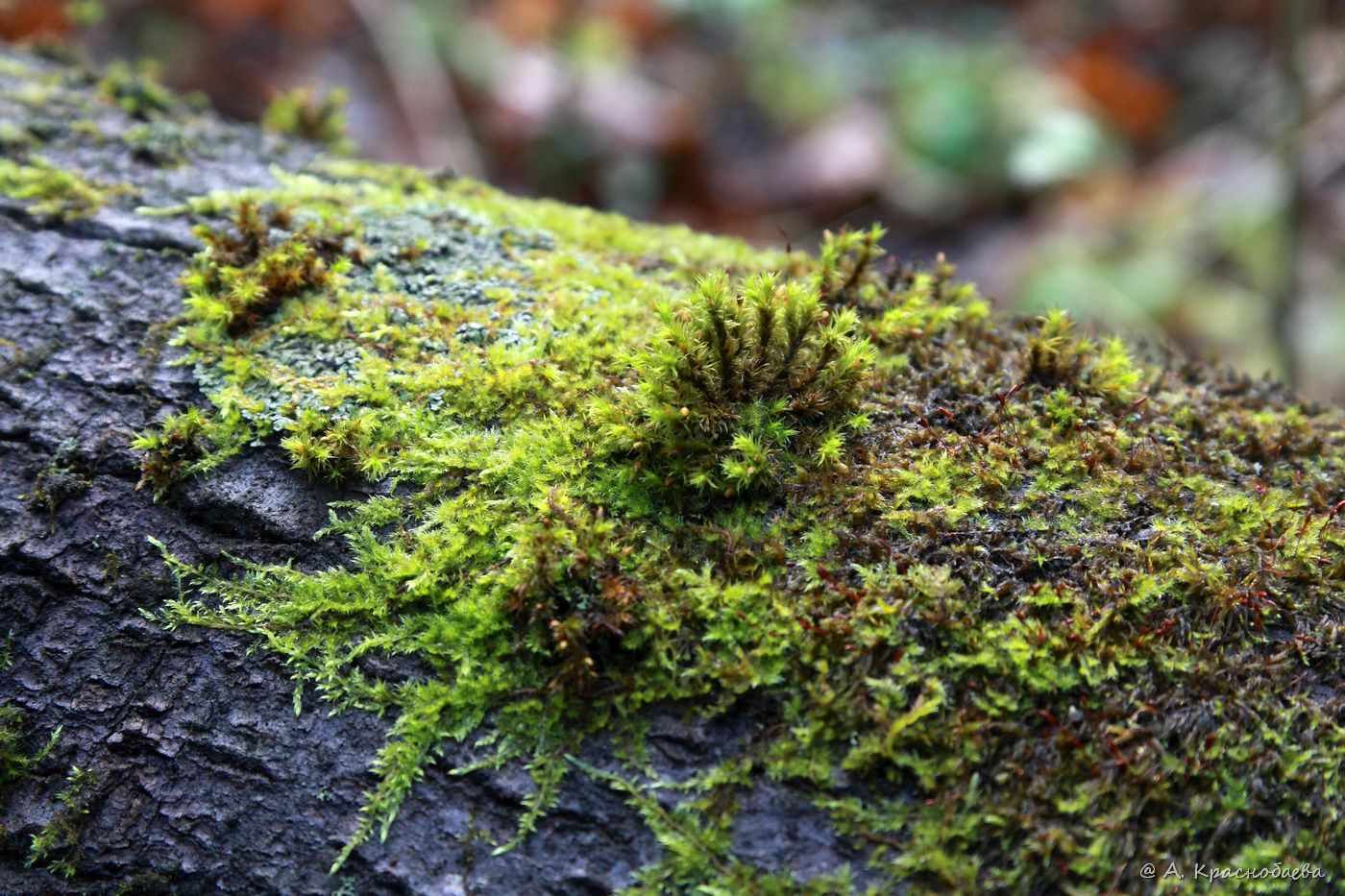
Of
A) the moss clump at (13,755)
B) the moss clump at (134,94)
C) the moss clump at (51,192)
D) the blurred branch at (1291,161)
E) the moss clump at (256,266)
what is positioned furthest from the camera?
the blurred branch at (1291,161)

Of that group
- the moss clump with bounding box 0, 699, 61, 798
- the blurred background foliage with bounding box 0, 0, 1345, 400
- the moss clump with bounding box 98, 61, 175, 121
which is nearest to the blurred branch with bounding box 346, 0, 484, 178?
the blurred background foliage with bounding box 0, 0, 1345, 400

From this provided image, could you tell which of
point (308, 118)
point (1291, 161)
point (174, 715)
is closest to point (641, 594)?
point (174, 715)

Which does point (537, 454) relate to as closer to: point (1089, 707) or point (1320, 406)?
point (1089, 707)

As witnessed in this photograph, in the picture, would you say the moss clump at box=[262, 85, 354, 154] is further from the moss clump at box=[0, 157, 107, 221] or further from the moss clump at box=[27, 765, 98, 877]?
the moss clump at box=[27, 765, 98, 877]

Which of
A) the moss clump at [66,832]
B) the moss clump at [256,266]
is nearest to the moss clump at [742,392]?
the moss clump at [256,266]

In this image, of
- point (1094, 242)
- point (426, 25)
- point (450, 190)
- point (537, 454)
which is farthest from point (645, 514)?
point (426, 25)

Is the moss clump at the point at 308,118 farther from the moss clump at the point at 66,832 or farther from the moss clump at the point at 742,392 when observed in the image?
the moss clump at the point at 66,832
